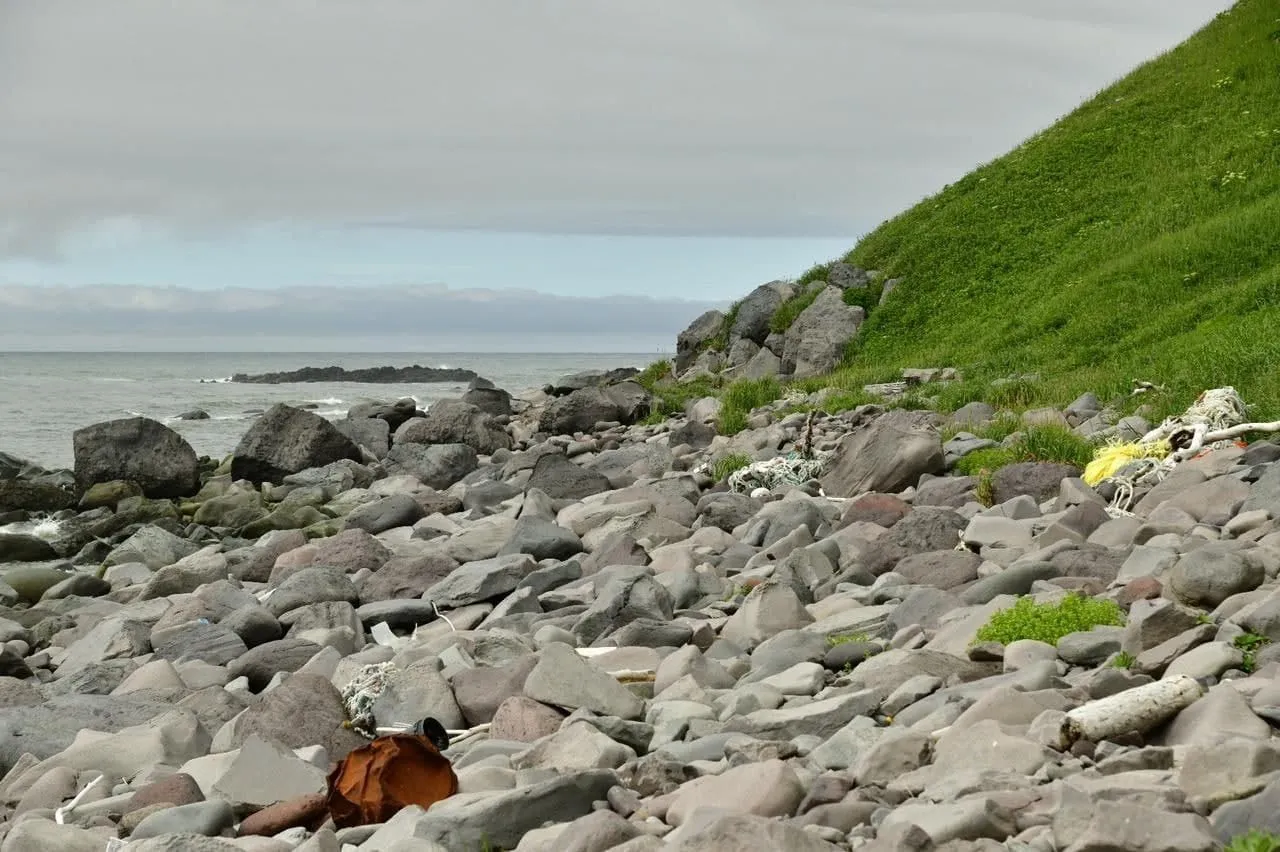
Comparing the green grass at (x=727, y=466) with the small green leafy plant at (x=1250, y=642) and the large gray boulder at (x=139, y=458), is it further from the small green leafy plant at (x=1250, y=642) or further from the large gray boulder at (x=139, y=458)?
the large gray boulder at (x=139, y=458)

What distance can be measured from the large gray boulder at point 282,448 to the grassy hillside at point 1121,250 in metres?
8.74

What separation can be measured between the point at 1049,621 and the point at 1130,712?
190 centimetres

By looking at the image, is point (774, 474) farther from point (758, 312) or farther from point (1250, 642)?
point (758, 312)

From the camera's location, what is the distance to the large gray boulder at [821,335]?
26875 millimetres

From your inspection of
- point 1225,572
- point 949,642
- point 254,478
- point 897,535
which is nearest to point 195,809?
point 949,642

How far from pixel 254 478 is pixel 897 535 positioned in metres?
15.0

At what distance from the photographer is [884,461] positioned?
531 inches

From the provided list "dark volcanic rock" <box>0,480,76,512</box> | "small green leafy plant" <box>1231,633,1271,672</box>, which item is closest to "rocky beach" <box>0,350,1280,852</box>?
"small green leafy plant" <box>1231,633,1271,672</box>

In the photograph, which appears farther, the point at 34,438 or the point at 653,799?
the point at 34,438

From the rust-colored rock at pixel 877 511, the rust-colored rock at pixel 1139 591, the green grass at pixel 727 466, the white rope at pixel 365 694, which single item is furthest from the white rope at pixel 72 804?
the green grass at pixel 727 466

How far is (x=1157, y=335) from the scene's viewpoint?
19.1m

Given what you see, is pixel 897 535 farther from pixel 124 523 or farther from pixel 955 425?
pixel 124 523

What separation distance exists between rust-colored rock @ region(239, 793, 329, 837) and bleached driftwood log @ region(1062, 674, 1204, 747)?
3.24 metres

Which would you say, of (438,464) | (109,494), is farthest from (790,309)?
(109,494)
